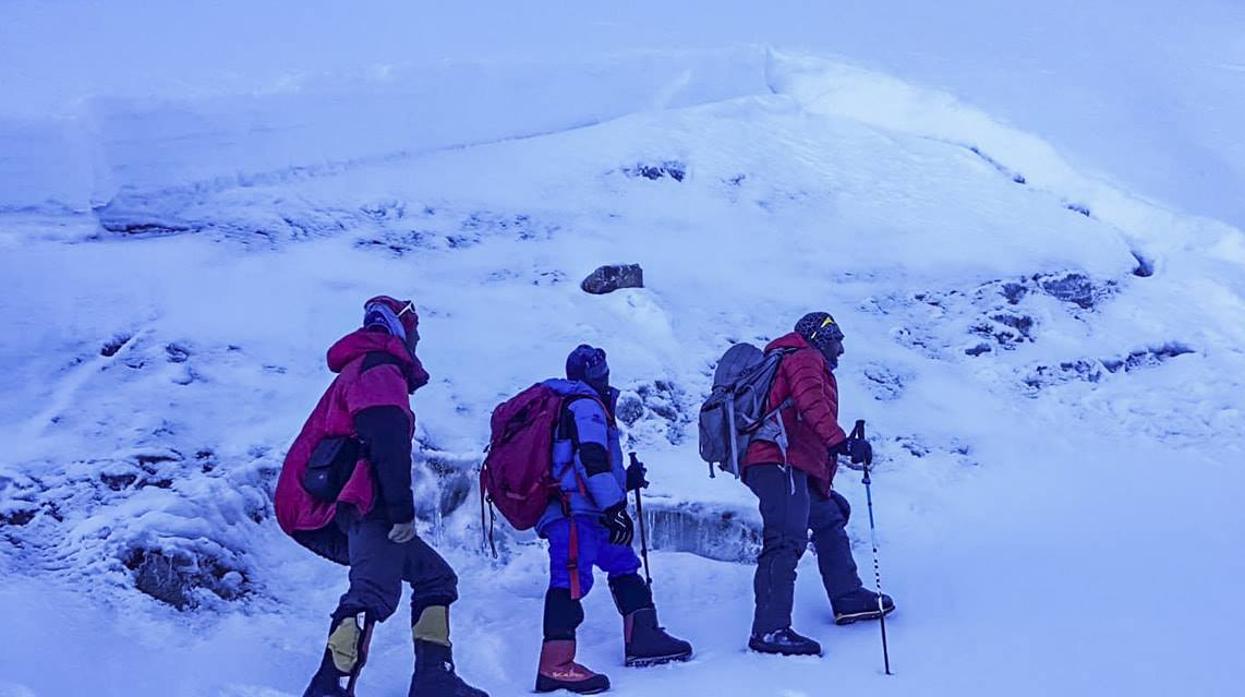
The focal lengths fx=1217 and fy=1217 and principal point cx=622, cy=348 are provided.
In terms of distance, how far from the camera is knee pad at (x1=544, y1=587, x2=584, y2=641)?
19.9 ft

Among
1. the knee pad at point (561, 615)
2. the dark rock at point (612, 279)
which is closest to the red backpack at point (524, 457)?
the knee pad at point (561, 615)

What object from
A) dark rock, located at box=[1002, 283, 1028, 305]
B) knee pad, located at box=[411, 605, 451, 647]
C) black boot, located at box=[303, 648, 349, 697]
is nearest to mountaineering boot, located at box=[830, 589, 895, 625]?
knee pad, located at box=[411, 605, 451, 647]

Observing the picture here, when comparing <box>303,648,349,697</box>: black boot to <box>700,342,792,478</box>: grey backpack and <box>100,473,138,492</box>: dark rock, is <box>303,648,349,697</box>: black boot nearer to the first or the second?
<box>700,342,792,478</box>: grey backpack

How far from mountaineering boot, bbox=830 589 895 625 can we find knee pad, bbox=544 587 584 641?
5.68 ft

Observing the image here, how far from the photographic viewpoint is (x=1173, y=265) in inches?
501

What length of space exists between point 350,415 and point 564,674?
167 cm

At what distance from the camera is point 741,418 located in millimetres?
6770

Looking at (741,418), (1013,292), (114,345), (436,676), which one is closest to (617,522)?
(741,418)

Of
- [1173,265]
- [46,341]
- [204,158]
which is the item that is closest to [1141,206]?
[1173,265]

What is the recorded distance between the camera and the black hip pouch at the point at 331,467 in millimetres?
5594

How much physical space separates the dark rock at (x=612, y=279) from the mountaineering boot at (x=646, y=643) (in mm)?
4879

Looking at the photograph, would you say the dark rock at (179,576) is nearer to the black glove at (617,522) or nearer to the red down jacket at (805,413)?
the black glove at (617,522)

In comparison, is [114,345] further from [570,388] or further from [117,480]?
[570,388]

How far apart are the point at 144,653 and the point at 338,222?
6.45 m
